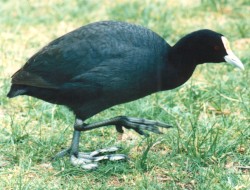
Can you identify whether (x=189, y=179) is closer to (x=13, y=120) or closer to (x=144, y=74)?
(x=144, y=74)

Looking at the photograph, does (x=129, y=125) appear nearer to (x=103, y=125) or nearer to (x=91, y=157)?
(x=103, y=125)

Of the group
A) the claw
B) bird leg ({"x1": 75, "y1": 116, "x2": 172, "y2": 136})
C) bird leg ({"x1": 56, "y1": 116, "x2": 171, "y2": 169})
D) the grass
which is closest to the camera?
the grass

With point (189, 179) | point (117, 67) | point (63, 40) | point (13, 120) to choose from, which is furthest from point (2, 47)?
point (189, 179)

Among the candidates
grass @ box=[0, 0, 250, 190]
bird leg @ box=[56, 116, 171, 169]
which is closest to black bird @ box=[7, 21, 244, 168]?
A: bird leg @ box=[56, 116, 171, 169]

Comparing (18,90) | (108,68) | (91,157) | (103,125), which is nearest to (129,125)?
(103,125)

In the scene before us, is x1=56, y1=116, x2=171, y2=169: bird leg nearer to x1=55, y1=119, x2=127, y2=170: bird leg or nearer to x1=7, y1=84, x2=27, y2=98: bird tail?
x1=55, y1=119, x2=127, y2=170: bird leg

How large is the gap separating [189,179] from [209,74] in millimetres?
2218

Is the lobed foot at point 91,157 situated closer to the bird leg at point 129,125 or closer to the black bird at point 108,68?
the black bird at point 108,68

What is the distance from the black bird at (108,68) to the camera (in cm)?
488

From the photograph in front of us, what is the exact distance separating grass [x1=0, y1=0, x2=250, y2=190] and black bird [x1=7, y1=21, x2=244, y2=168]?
20 centimetres

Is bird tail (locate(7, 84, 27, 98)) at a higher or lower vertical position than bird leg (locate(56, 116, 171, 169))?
higher

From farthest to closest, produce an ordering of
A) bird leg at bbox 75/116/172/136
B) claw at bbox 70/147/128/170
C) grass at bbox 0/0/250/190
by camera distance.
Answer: bird leg at bbox 75/116/172/136, claw at bbox 70/147/128/170, grass at bbox 0/0/250/190

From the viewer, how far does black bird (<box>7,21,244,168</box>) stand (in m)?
4.88

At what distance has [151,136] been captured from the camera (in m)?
5.53
